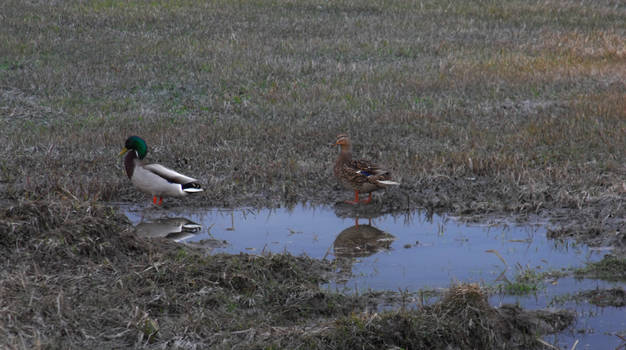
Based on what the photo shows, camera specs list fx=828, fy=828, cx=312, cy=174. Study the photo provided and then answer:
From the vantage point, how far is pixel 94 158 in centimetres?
1098

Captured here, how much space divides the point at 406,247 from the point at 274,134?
4499mm

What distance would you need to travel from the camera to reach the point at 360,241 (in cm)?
845

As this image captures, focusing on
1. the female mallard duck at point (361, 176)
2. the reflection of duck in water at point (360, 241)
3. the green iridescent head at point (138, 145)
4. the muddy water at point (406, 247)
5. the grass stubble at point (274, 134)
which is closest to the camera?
the grass stubble at point (274, 134)

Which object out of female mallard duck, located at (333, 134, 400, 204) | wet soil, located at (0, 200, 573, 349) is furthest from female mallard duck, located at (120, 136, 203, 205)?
wet soil, located at (0, 200, 573, 349)

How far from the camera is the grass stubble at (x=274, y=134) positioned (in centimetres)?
602

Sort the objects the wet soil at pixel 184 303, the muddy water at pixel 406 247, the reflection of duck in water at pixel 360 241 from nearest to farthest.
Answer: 1. the wet soil at pixel 184 303
2. the muddy water at pixel 406 247
3. the reflection of duck in water at pixel 360 241

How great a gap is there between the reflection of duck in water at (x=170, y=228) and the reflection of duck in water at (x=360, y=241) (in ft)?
5.06

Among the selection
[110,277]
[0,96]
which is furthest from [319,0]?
[110,277]

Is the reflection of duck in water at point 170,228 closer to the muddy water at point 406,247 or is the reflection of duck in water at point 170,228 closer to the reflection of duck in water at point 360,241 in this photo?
the muddy water at point 406,247

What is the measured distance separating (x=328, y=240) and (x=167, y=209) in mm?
2145

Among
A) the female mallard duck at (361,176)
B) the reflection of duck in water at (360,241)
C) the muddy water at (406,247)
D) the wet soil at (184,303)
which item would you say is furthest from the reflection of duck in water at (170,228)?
the female mallard duck at (361,176)

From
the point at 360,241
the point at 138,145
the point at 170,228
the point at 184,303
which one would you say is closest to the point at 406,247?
the point at 360,241

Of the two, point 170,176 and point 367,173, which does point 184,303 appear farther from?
point 367,173

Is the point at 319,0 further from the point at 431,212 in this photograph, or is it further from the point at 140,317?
the point at 140,317
